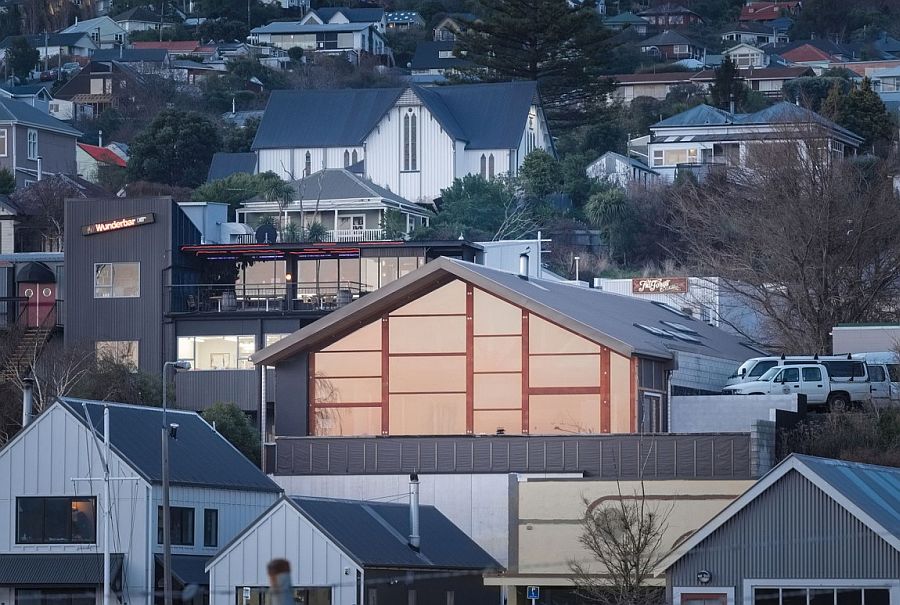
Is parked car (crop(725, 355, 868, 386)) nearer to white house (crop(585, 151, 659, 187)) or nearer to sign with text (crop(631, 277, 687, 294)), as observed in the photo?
sign with text (crop(631, 277, 687, 294))

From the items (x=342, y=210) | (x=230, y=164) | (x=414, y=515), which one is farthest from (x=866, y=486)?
(x=230, y=164)

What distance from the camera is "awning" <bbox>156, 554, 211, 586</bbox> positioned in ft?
155

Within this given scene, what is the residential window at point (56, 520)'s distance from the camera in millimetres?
47562

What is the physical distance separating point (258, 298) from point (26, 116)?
4963cm

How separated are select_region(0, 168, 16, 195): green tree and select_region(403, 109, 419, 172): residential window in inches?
981

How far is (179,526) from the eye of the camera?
48.6m

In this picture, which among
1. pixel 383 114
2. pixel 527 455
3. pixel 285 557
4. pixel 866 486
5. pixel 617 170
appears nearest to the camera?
pixel 866 486

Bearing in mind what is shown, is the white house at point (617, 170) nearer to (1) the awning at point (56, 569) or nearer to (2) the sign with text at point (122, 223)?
(2) the sign with text at point (122, 223)

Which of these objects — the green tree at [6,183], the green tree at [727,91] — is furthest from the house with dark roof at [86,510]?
the green tree at [727,91]

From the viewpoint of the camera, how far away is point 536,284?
57094 millimetres

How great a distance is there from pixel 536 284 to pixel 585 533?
14.3 m

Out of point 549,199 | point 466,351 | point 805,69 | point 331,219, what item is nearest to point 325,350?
point 466,351

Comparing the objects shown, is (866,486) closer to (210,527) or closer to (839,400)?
(839,400)

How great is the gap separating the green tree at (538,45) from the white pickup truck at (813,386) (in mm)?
89058
